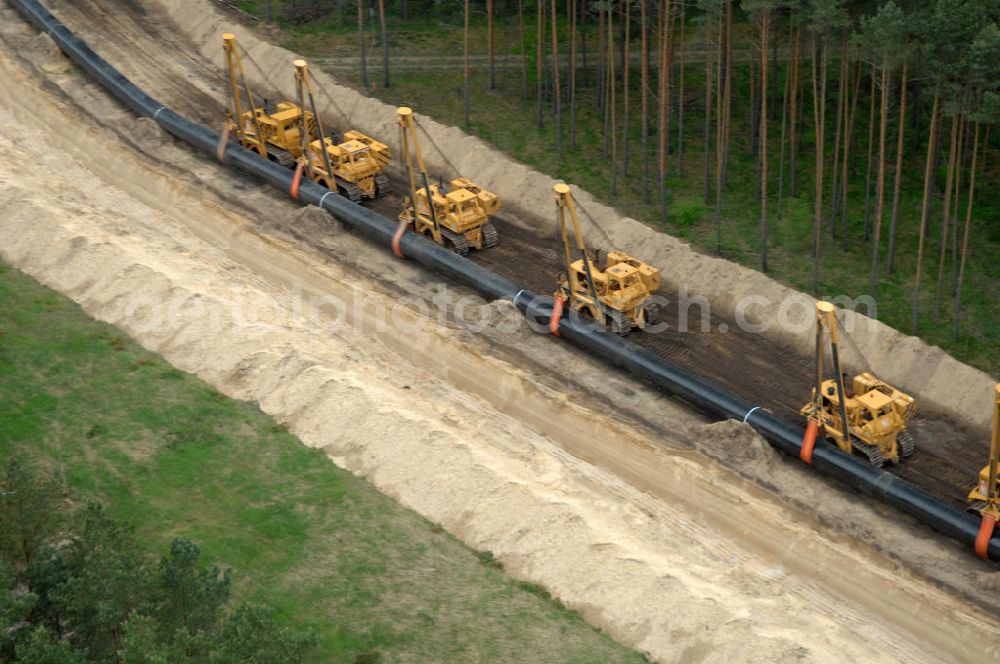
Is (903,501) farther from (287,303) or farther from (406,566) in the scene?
(287,303)

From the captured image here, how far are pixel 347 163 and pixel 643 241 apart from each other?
1490 cm

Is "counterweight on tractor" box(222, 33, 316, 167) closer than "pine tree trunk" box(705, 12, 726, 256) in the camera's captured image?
No

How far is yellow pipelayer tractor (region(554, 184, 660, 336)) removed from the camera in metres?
51.9

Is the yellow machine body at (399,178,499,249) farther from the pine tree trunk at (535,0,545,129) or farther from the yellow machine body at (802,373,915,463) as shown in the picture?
the yellow machine body at (802,373,915,463)

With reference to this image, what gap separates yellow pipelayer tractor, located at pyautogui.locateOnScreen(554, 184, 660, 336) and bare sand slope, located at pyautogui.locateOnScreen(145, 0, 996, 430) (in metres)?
3.81

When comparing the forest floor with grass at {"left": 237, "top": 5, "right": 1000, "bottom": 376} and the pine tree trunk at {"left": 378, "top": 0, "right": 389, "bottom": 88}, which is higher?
the pine tree trunk at {"left": 378, "top": 0, "right": 389, "bottom": 88}

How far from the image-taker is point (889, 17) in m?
48.9

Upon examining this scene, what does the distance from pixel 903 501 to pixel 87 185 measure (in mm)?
39616

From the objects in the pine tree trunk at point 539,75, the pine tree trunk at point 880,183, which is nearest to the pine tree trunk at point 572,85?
the pine tree trunk at point 539,75

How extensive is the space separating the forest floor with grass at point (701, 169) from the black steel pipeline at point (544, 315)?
292 inches

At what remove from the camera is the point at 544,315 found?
52406mm

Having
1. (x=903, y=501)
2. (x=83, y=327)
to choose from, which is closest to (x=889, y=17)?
(x=903, y=501)

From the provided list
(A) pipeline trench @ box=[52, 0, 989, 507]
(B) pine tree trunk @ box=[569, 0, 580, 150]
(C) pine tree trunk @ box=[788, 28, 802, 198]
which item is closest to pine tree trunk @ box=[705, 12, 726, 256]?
(C) pine tree trunk @ box=[788, 28, 802, 198]

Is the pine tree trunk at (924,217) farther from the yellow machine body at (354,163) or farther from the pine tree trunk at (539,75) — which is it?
the yellow machine body at (354,163)
